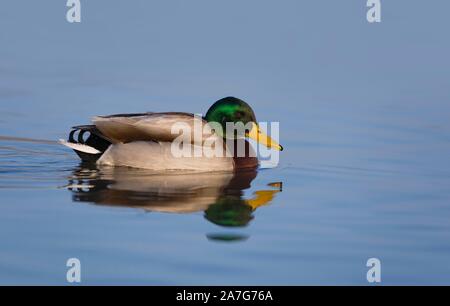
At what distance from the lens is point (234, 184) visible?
1060 cm

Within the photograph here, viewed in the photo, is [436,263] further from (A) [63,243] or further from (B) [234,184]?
(B) [234,184]

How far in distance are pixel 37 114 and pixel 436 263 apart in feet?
24.6

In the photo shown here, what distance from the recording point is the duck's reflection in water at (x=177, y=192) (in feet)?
29.3

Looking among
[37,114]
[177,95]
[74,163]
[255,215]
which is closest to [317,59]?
[177,95]

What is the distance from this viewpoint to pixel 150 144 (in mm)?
11438

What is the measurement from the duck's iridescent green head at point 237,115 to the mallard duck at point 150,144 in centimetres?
9

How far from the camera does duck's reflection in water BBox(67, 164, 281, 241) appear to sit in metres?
8.95

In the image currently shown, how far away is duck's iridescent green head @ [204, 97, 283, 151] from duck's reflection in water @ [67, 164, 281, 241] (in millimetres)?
544
